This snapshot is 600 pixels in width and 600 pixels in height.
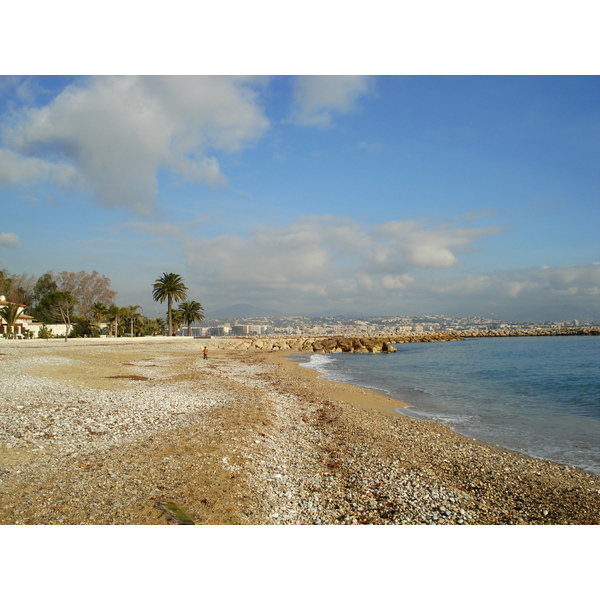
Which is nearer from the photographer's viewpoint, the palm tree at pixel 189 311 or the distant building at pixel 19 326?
the distant building at pixel 19 326

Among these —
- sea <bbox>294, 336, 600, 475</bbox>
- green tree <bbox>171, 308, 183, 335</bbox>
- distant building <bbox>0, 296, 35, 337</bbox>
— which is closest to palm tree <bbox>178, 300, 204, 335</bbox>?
green tree <bbox>171, 308, 183, 335</bbox>

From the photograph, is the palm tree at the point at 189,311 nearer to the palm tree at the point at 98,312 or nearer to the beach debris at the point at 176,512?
the palm tree at the point at 98,312

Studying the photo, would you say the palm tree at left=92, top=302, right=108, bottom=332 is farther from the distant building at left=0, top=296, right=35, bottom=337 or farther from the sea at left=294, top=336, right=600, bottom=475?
the sea at left=294, top=336, right=600, bottom=475

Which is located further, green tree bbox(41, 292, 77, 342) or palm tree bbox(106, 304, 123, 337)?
palm tree bbox(106, 304, 123, 337)

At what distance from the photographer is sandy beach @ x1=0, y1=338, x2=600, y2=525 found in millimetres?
5133

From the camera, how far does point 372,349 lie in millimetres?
58844

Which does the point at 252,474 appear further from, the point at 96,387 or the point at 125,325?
the point at 125,325

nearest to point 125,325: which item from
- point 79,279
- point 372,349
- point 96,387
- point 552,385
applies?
point 79,279

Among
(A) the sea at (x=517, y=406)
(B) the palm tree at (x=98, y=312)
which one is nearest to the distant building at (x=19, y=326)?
(B) the palm tree at (x=98, y=312)

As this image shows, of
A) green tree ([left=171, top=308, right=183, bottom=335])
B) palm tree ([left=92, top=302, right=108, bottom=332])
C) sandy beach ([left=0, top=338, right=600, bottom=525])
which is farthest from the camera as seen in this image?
green tree ([left=171, top=308, right=183, bottom=335])

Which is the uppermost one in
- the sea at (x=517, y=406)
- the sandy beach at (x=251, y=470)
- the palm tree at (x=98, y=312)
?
the palm tree at (x=98, y=312)

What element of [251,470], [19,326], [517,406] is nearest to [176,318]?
[19,326]

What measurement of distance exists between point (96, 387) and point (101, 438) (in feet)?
22.7

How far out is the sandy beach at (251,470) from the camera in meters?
5.13
